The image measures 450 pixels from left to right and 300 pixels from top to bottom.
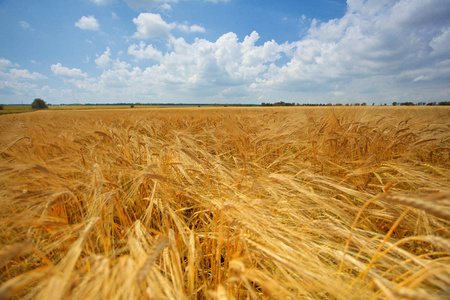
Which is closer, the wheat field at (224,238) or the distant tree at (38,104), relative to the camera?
the wheat field at (224,238)

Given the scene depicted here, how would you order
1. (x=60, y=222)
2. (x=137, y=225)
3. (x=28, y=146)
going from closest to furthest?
(x=60, y=222) → (x=137, y=225) → (x=28, y=146)

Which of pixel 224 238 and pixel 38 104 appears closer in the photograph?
pixel 224 238

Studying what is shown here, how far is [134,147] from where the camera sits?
6.58 ft

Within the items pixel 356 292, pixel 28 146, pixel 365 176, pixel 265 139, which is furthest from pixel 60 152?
pixel 365 176

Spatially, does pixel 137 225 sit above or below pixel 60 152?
below

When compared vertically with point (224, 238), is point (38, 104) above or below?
above

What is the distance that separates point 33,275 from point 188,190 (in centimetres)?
79

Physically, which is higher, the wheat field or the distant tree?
the distant tree

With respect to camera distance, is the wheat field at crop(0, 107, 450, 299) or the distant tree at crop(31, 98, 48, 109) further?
the distant tree at crop(31, 98, 48, 109)

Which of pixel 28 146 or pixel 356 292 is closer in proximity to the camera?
pixel 356 292

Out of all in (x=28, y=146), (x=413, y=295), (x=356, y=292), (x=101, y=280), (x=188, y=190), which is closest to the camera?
(x=413, y=295)

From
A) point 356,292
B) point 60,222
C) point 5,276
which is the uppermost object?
point 60,222

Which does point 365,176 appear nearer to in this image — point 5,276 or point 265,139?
point 265,139

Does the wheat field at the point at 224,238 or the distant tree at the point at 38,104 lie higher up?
the distant tree at the point at 38,104
